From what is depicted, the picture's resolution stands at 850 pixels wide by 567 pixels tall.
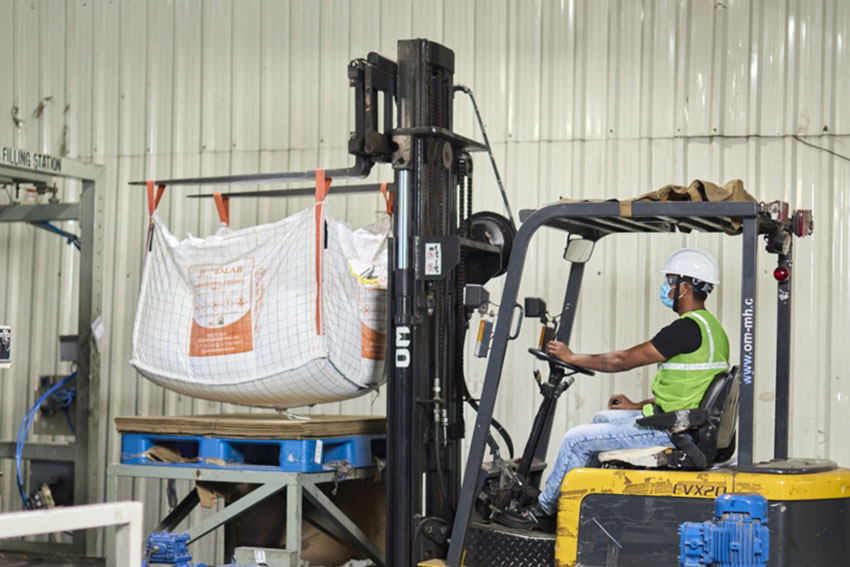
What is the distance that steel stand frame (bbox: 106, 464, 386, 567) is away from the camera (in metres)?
5.90

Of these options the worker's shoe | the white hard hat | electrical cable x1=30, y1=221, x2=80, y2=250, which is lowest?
the worker's shoe

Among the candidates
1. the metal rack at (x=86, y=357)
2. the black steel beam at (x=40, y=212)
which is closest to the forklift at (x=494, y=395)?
the metal rack at (x=86, y=357)

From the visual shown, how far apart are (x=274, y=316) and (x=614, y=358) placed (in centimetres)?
190

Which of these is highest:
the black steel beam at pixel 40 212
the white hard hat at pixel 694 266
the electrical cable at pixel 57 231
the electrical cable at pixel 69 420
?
the black steel beam at pixel 40 212

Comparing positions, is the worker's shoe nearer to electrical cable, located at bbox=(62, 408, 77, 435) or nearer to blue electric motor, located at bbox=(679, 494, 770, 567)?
blue electric motor, located at bbox=(679, 494, 770, 567)

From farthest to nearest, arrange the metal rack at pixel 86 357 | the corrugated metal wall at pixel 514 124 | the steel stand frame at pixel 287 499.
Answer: the metal rack at pixel 86 357, the corrugated metal wall at pixel 514 124, the steel stand frame at pixel 287 499

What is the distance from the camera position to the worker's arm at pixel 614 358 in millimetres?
4980

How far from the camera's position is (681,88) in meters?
7.87

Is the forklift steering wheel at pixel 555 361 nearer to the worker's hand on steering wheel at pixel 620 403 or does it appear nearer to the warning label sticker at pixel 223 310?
the worker's hand on steering wheel at pixel 620 403

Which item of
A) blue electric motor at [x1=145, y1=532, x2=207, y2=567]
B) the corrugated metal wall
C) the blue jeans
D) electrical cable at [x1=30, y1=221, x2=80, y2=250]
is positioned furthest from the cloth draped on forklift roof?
electrical cable at [x1=30, y1=221, x2=80, y2=250]

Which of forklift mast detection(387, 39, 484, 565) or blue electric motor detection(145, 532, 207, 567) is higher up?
forklift mast detection(387, 39, 484, 565)

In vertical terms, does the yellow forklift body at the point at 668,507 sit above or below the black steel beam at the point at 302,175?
below

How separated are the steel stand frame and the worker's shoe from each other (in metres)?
1.20

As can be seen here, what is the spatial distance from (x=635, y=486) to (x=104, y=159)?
578 centimetres
